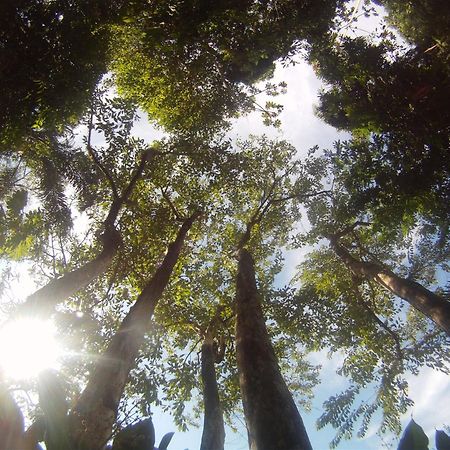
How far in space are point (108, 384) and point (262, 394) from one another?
259 centimetres

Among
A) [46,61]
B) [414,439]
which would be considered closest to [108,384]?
[414,439]

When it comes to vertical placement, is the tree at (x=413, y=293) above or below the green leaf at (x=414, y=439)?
above

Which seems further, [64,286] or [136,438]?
[64,286]

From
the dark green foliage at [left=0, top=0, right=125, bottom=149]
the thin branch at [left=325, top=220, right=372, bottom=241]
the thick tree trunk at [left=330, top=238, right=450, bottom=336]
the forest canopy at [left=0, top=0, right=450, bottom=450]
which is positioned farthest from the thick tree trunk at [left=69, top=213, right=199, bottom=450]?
the thin branch at [left=325, top=220, right=372, bottom=241]

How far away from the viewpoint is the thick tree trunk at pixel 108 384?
4918 mm

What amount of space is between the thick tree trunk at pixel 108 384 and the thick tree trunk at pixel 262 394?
2055mm

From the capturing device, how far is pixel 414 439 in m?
1.51

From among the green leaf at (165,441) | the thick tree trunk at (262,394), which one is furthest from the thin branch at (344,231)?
the green leaf at (165,441)

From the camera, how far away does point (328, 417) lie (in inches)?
488

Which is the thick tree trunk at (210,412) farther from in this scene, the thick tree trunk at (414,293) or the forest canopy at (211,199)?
the thick tree trunk at (414,293)

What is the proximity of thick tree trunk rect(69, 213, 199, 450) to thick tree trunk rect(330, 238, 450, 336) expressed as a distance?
6.84 meters

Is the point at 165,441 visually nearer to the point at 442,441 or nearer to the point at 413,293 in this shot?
the point at 442,441

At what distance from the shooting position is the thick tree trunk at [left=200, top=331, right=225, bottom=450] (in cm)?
895

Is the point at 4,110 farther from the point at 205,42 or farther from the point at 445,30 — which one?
the point at 445,30
